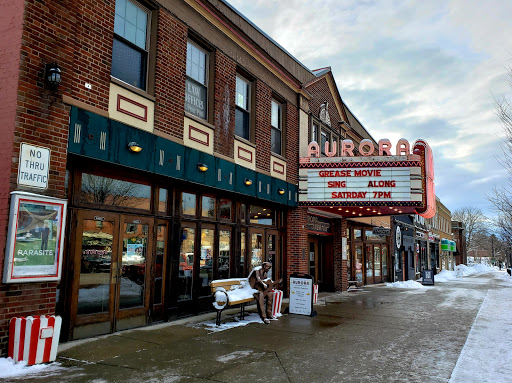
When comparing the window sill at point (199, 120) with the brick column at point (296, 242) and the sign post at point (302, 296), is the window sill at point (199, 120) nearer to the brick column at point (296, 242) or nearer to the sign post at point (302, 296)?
the sign post at point (302, 296)

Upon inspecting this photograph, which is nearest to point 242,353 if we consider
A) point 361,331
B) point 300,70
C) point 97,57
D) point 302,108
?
point 361,331

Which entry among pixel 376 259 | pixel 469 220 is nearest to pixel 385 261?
pixel 376 259

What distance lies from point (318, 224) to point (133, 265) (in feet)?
30.8

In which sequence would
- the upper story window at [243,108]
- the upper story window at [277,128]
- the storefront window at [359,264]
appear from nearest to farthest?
the upper story window at [243,108], the upper story window at [277,128], the storefront window at [359,264]

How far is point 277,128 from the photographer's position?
13.7m

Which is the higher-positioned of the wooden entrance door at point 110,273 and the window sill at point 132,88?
the window sill at point 132,88

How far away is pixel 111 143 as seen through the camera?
23.9 ft

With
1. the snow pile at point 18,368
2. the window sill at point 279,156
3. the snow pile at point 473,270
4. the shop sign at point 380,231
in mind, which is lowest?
the snow pile at point 473,270

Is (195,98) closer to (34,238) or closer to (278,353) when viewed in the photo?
(34,238)

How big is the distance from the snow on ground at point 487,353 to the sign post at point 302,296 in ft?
12.1

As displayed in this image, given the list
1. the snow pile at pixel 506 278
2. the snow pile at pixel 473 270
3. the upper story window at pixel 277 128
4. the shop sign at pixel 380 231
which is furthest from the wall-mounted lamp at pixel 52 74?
the snow pile at pixel 473 270

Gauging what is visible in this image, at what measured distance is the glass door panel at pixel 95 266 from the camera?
7.21 metres

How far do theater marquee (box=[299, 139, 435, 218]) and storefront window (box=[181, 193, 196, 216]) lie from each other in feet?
16.4

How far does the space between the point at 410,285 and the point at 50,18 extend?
20617mm
